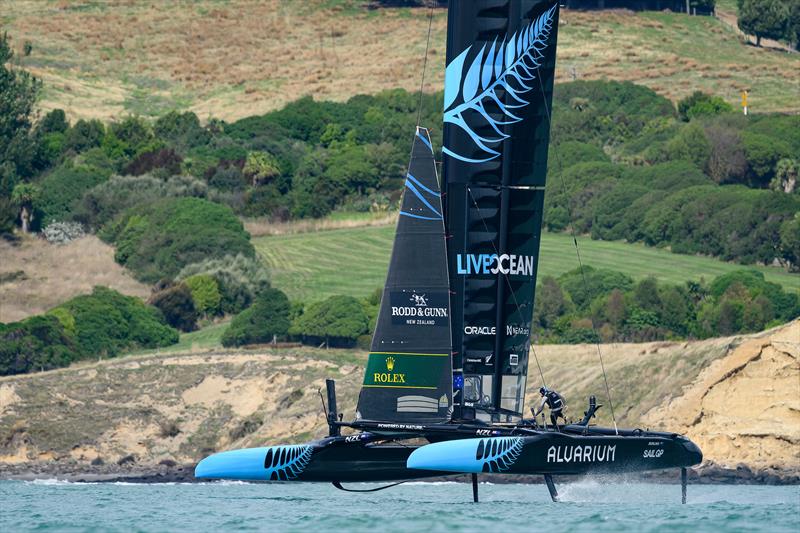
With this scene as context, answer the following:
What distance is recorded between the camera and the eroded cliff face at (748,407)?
149 ft

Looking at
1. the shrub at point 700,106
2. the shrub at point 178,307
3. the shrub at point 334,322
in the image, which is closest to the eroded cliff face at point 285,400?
the shrub at point 334,322

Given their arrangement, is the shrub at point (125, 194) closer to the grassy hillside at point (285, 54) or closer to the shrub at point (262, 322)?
the shrub at point (262, 322)

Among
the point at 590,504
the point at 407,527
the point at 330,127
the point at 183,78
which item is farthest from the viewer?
the point at 183,78

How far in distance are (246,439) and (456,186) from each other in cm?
2008

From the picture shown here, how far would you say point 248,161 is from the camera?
9306 cm

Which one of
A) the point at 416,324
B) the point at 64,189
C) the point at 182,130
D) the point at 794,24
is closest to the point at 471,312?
the point at 416,324

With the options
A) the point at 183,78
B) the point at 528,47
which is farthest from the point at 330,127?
the point at 528,47

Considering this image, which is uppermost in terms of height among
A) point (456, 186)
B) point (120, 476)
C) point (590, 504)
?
point (456, 186)

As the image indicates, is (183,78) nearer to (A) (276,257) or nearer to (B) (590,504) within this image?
(A) (276,257)

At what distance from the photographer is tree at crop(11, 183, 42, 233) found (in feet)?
275

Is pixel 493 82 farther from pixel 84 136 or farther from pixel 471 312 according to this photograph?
pixel 84 136

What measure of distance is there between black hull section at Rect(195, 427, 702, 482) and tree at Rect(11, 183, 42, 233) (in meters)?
52.7

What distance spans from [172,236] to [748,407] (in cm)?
3501

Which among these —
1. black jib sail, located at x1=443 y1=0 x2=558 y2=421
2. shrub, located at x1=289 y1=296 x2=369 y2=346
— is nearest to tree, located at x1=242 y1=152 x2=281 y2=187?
shrub, located at x1=289 y1=296 x2=369 y2=346
